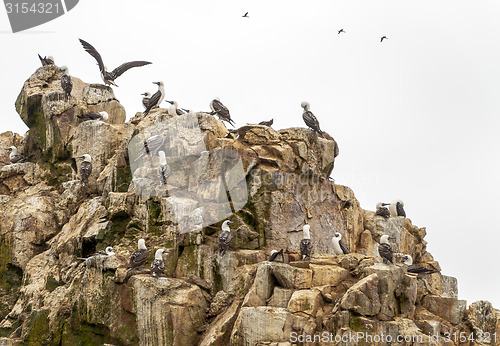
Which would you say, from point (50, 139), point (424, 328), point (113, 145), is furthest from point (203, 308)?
point (50, 139)

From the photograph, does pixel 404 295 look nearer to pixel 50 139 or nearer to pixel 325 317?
pixel 325 317

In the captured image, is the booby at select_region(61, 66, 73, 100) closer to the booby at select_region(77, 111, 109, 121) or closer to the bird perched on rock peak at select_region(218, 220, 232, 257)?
the booby at select_region(77, 111, 109, 121)

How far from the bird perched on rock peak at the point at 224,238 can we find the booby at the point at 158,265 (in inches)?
80.7

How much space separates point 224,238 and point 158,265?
7.94 feet

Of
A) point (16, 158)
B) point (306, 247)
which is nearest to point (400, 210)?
point (306, 247)

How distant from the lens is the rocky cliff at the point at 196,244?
1825 cm

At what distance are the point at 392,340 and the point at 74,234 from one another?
12798mm

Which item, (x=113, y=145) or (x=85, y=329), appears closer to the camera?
(x=85, y=329)

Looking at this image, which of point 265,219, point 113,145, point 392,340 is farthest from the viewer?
point 113,145

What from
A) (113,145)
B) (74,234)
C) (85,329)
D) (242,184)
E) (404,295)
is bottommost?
(85,329)

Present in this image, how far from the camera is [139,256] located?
802 inches

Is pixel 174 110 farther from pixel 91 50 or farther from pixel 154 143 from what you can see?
pixel 91 50

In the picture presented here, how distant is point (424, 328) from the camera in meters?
17.8

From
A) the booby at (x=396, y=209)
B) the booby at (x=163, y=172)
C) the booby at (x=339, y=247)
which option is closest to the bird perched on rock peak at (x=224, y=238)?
the booby at (x=163, y=172)
